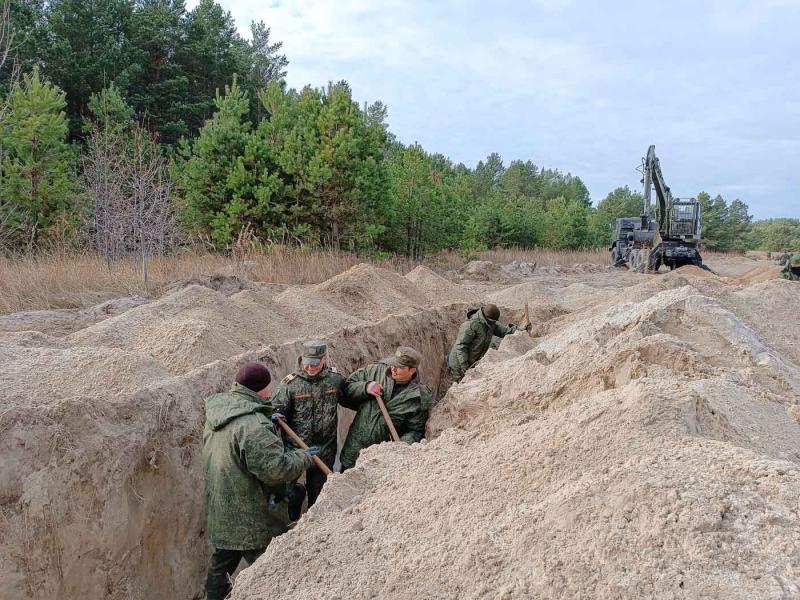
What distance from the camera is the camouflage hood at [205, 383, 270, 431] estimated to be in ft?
11.8

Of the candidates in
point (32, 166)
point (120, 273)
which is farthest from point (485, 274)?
point (32, 166)

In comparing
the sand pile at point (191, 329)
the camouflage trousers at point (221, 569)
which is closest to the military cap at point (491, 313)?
the sand pile at point (191, 329)

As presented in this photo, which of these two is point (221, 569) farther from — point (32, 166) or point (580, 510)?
point (32, 166)

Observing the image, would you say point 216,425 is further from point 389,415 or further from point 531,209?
point 531,209

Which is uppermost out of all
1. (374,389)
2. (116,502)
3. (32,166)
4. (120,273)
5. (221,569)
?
(32,166)

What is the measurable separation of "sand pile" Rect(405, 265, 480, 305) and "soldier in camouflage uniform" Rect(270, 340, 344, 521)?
8416 millimetres

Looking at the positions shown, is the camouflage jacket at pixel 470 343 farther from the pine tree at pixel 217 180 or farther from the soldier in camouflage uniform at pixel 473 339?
the pine tree at pixel 217 180

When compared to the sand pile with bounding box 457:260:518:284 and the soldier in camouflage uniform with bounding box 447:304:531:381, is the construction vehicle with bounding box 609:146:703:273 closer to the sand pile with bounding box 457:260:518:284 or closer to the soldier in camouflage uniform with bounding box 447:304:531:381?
the sand pile with bounding box 457:260:518:284

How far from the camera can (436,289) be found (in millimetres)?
14094

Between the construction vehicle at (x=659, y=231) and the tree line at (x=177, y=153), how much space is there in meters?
7.12

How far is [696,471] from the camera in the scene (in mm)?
2348

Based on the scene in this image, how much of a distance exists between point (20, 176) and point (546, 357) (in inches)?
567

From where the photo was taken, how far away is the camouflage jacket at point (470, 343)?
7551mm

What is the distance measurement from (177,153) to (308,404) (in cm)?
2146
